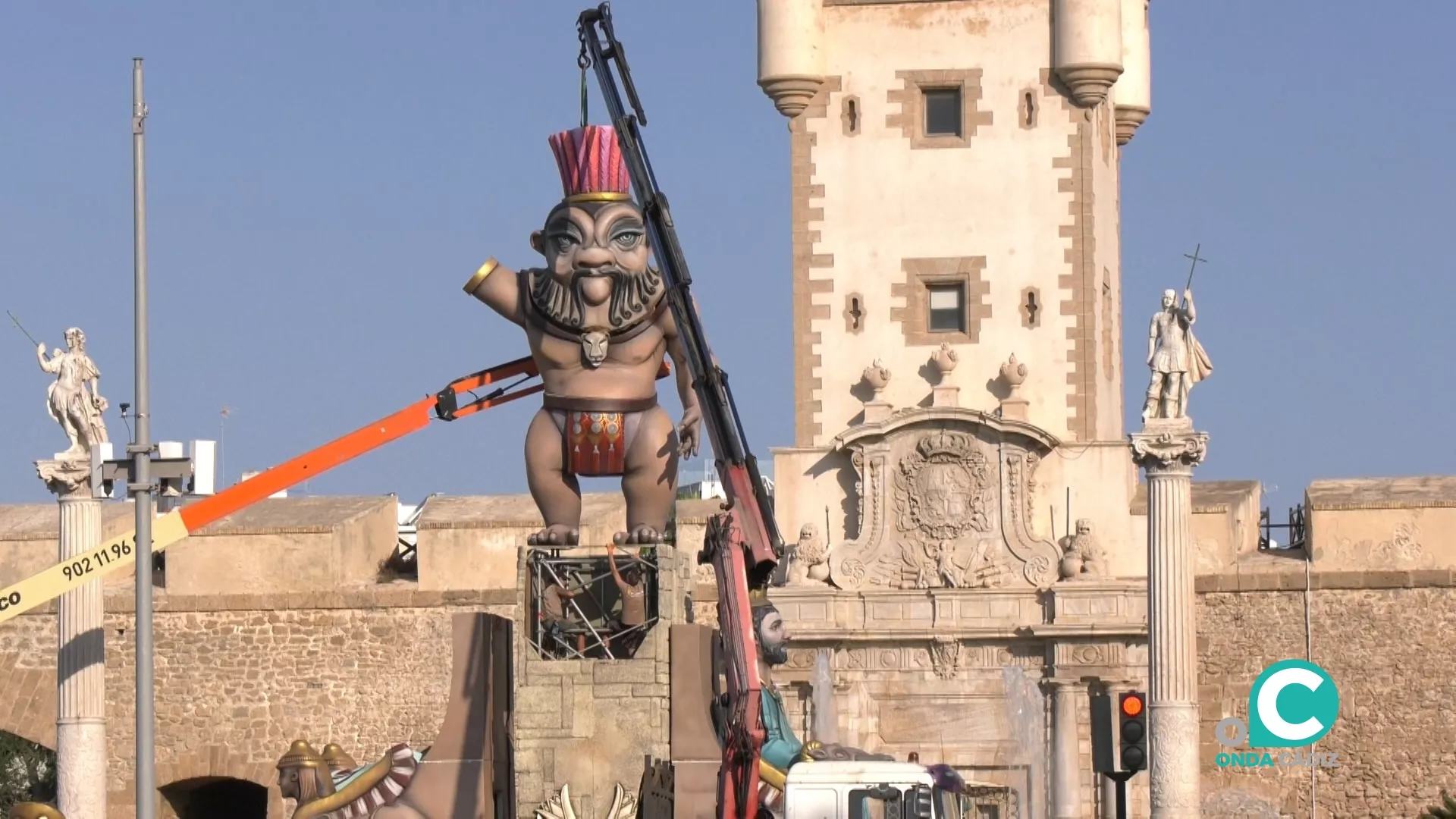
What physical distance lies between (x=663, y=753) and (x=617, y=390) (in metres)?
2.93

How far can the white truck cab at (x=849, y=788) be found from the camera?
25.8m

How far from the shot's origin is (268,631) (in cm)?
4175

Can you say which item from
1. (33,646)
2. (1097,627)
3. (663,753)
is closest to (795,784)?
(663,753)

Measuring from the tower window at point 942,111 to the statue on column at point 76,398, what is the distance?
11006mm

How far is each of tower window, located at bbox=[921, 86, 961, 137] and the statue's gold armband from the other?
46.1ft

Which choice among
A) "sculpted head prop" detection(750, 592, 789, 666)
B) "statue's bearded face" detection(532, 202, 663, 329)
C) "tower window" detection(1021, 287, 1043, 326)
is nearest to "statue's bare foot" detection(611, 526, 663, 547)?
"sculpted head prop" detection(750, 592, 789, 666)

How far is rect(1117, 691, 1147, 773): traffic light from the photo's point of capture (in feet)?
77.2

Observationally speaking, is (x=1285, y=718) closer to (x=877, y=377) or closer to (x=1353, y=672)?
(x=1353, y=672)

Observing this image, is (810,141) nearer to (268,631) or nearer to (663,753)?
(268,631)

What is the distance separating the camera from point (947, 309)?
40312 mm

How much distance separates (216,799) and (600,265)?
63.0ft

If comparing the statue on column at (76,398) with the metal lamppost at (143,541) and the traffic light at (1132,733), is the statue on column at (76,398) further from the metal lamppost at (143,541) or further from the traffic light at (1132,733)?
the traffic light at (1132,733)

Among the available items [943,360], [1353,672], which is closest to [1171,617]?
[1353,672]

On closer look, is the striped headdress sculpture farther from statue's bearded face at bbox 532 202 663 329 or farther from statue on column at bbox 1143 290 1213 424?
statue on column at bbox 1143 290 1213 424
